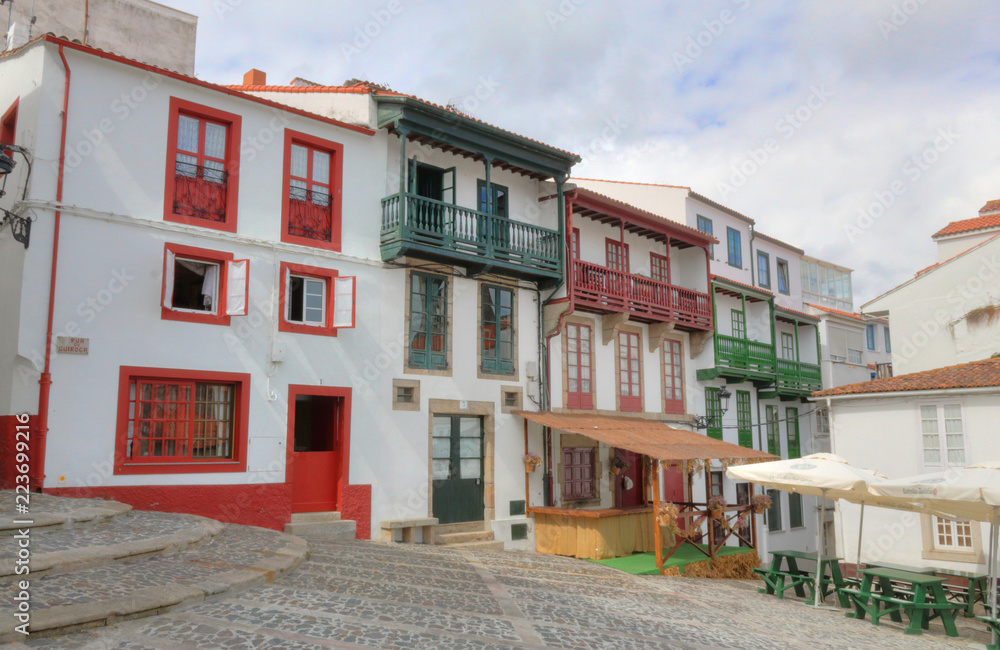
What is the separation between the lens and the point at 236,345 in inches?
510

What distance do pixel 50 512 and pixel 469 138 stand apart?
33.9ft

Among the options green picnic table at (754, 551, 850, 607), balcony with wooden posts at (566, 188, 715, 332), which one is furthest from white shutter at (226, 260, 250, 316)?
green picnic table at (754, 551, 850, 607)

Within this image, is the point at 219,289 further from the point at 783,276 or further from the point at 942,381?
the point at 783,276

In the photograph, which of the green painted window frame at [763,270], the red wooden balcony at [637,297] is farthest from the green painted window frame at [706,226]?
the red wooden balcony at [637,297]

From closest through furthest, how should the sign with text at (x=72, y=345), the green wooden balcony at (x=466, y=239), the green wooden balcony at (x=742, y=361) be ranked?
the sign with text at (x=72, y=345) < the green wooden balcony at (x=466, y=239) < the green wooden balcony at (x=742, y=361)

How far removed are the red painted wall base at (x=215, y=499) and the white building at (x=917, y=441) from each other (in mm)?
12958

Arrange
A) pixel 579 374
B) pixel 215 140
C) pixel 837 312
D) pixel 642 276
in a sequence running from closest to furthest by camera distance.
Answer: pixel 215 140
pixel 579 374
pixel 642 276
pixel 837 312

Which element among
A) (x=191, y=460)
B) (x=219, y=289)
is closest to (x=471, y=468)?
(x=191, y=460)

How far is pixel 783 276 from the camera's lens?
30.4 meters

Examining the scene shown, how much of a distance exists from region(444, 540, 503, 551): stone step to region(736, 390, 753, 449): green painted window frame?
11.4m

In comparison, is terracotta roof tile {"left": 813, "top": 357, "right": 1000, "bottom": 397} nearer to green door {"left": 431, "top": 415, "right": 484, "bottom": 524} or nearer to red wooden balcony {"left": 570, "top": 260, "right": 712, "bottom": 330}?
red wooden balcony {"left": 570, "top": 260, "right": 712, "bottom": 330}

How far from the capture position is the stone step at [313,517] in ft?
44.3

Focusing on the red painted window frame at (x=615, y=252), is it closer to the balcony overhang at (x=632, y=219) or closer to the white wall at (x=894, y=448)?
the balcony overhang at (x=632, y=219)

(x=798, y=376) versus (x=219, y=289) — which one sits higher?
(x=219, y=289)
